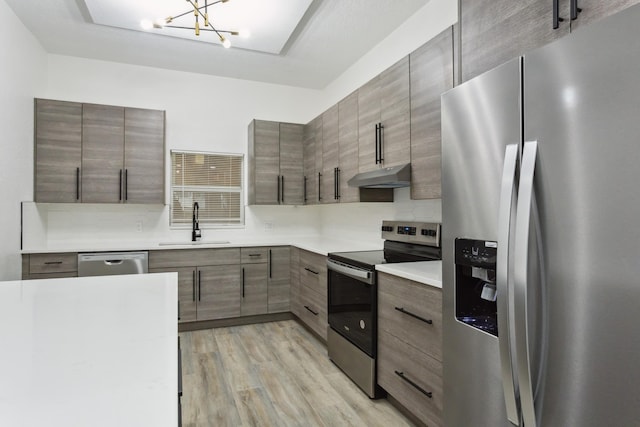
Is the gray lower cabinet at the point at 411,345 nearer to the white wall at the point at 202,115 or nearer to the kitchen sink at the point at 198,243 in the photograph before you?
the white wall at the point at 202,115

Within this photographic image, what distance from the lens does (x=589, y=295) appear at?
1.01m

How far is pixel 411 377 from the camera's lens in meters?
2.04

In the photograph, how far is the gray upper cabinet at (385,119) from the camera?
98.8 inches

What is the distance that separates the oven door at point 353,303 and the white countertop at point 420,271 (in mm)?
180

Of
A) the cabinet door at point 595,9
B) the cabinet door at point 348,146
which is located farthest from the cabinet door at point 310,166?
the cabinet door at point 595,9

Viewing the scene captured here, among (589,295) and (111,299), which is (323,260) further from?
(589,295)

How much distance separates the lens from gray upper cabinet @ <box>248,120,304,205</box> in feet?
14.2

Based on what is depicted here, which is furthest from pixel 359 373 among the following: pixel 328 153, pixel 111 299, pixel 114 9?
pixel 114 9

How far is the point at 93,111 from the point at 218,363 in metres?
2.85

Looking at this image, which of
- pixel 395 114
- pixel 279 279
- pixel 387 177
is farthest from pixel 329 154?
pixel 279 279

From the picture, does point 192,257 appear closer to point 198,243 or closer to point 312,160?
point 198,243

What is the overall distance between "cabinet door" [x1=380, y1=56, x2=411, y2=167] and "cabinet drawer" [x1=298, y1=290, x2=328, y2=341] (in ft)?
4.67

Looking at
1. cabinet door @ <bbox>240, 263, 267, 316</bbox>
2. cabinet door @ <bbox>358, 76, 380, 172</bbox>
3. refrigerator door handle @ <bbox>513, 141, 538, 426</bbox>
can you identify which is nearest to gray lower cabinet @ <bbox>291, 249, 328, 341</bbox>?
cabinet door @ <bbox>240, 263, 267, 316</bbox>

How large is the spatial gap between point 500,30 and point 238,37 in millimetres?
2597
